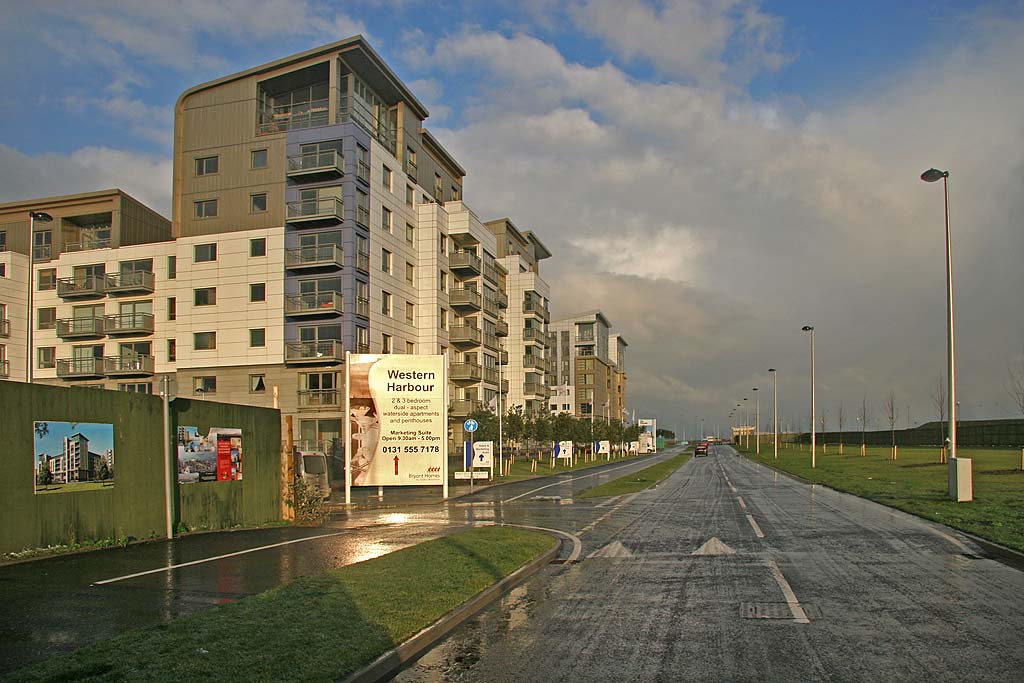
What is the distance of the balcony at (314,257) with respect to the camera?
48.5 meters

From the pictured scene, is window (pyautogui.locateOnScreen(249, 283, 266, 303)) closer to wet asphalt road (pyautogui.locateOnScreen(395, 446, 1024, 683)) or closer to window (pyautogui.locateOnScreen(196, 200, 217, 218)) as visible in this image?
window (pyautogui.locateOnScreen(196, 200, 217, 218))

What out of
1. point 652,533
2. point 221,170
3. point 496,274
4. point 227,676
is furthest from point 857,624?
point 496,274

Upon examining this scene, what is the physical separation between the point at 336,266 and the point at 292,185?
596 centimetres

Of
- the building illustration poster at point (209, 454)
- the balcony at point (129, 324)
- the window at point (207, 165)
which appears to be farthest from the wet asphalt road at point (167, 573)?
the balcony at point (129, 324)

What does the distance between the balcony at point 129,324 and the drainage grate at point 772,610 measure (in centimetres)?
5100

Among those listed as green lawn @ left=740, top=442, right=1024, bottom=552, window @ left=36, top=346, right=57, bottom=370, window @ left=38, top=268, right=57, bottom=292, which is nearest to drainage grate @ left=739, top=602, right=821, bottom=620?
green lawn @ left=740, top=442, right=1024, bottom=552

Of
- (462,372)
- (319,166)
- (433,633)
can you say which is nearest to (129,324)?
(319,166)

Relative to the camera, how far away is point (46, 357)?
2216 inches

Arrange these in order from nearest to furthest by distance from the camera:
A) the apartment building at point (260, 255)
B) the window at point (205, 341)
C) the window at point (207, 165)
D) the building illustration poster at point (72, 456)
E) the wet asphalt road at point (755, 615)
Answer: the wet asphalt road at point (755, 615) < the building illustration poster at point (72, 456) < the apartment building at point (260, 255) < the window at point (205, 341) < the window at point (207, 165)

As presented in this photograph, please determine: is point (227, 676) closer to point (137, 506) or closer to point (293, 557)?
point (293, 557)

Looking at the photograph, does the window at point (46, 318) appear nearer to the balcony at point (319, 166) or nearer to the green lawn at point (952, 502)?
the balcony at point (319, 166)

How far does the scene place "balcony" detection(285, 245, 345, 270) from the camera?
4847 cm

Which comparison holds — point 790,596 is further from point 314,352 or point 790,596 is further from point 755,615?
point 314,352

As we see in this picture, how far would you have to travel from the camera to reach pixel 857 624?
8508mm
